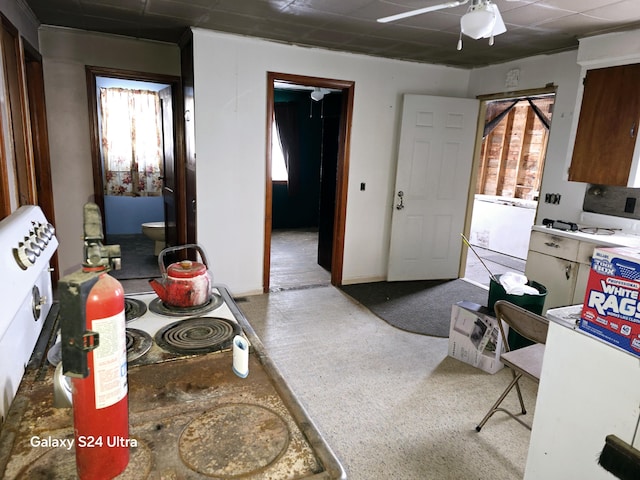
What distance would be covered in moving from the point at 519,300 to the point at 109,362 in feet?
8.81

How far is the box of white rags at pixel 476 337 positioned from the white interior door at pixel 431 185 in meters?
1.72

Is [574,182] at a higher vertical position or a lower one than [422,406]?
higher

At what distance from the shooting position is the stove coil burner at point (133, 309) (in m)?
1.43

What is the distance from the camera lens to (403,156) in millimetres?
4387

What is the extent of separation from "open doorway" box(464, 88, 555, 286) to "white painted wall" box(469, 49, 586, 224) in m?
1.86

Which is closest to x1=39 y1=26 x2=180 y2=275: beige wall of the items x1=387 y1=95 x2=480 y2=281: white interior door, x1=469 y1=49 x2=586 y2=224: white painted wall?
x1=387 y1=95 x2=480 y2=281: white interior door

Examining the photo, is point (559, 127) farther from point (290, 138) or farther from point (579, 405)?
point (290, 138)

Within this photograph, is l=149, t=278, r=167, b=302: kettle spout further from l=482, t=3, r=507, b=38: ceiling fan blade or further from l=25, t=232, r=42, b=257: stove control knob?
l=482, t=3, r=507, b=38: ceiling fan blade

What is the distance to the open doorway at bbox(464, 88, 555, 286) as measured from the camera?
5.98 m

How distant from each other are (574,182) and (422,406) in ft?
8.06

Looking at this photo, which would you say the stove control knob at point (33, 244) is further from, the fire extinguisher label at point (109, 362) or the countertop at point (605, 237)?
the countertop at point (605, 237)

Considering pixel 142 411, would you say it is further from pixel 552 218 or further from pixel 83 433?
pixel 552 218

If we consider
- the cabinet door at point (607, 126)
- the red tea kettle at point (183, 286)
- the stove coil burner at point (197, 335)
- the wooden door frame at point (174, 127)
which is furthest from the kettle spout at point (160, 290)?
the cabinet door at point (607, 126)

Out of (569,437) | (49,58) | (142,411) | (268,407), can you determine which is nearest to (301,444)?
(268,407)
